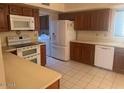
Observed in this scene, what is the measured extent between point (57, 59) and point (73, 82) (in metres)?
1.98

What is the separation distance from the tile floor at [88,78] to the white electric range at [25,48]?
35.8 inches

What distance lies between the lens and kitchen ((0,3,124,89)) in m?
2.84

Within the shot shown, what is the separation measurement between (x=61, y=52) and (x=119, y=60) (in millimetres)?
2182

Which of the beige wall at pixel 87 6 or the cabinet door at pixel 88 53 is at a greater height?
the beige wall at pixel 87 6

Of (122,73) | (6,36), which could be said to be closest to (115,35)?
(122,73)

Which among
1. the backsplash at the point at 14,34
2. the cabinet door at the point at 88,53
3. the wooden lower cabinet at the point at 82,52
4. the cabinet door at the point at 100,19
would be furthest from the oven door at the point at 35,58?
the cabinet door at the point at 100,19

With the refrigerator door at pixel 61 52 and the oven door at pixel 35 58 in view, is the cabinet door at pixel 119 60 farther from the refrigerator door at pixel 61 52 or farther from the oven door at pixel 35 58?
the oven door at pixel 35 58

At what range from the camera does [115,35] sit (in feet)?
12.6

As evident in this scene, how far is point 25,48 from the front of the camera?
295cm

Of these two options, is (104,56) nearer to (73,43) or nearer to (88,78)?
(88,78)

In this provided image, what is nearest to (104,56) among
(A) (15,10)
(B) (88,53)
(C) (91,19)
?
(B) (88,53)

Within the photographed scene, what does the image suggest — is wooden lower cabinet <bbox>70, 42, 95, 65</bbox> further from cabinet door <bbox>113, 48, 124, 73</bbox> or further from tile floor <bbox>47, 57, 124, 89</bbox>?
cabinet door <bbox>113, 48, 124, 73</bbox>

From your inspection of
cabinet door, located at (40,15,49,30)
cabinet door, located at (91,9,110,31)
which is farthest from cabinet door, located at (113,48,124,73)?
cabinet door, located at (40,15,49,30)

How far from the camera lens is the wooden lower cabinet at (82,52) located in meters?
3.87
